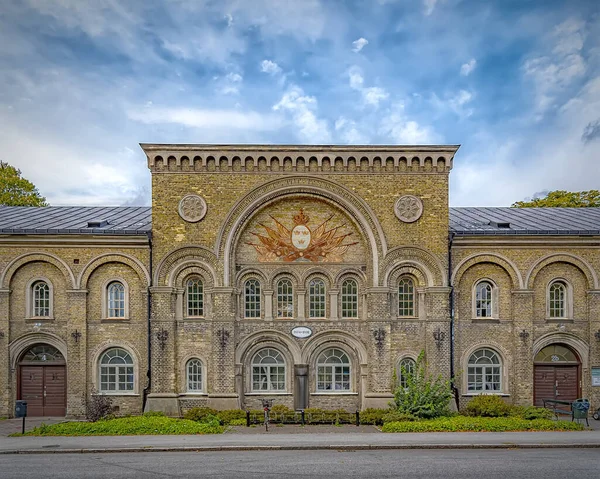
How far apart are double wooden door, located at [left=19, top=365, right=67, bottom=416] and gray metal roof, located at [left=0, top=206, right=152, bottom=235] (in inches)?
245

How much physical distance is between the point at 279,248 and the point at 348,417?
7.86m

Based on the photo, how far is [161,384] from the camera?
972 inches

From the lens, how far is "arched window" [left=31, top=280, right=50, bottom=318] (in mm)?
25797

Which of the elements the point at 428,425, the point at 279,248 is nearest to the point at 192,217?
the point at 279,248

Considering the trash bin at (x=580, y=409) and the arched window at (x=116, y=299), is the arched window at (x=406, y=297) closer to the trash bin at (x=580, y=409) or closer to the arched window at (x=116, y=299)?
the trash bin at (x=580, y=409)

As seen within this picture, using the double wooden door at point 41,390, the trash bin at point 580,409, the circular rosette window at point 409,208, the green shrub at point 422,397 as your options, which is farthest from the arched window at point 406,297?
the double wooden door at point 41,390

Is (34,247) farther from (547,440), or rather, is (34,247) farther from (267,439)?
(547,440)

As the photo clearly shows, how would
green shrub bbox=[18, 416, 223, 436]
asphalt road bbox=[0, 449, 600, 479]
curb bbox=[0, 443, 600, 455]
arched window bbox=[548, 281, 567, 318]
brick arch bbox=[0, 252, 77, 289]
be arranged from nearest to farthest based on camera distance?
1. asphalt road bbox=[0, 449, 600, 479]
2. curb bbox=[0, 443, 600, 455]
3. green shrub bbox=[18, 416, 223, 436]
4. brick arch bbox=[0, 252, 77, 289]
5. arched window bbox=[548, 281, 567, 318]

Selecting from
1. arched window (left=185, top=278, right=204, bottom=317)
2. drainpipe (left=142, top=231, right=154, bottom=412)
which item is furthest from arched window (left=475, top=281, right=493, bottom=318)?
drainpipe (left=142, top=231, right=154, bottom=412)

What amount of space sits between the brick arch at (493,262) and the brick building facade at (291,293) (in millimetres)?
64

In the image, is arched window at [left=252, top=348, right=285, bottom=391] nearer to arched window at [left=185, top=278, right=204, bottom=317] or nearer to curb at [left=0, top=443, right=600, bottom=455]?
arched window at [left=185, top=278, right=204, bottom=317]

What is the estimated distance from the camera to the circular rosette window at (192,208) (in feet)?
82.5

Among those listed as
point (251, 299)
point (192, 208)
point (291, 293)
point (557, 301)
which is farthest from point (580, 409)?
point (192, 208)

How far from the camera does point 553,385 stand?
25953 mm
